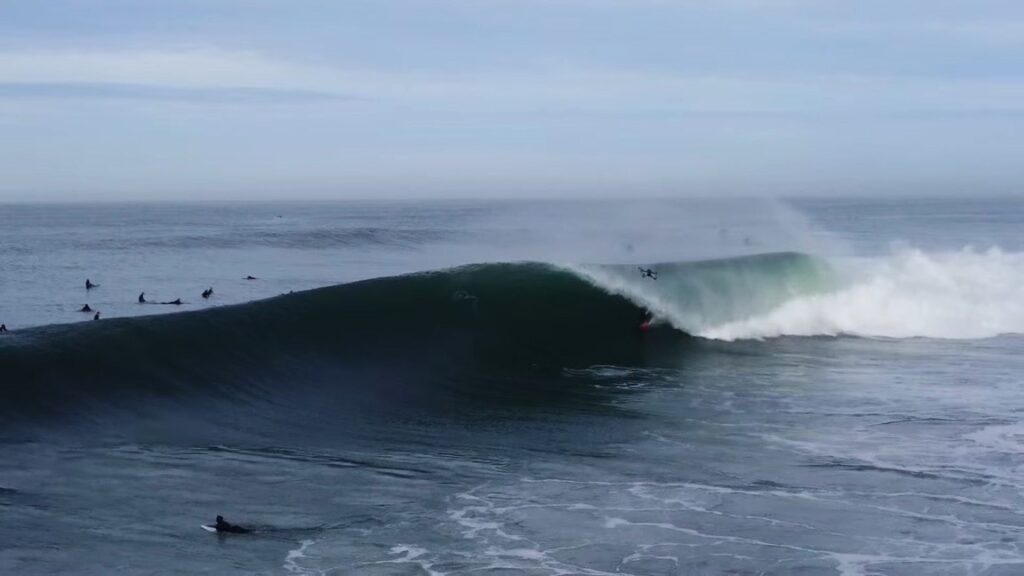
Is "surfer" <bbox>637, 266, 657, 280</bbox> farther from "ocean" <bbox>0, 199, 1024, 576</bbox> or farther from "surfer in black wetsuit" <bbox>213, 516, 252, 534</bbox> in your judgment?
"surfer in black wetsuit" <bbox>213, 516, 252, 534</bbox>

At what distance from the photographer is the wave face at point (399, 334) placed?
17.5 m

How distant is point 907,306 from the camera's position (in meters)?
28.0

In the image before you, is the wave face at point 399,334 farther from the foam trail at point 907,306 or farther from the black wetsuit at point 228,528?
the black wetsuit at point 228,528

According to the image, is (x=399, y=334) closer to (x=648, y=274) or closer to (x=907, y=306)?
(x=648, y=274)

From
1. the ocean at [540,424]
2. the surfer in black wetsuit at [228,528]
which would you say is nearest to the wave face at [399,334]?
the ocean at [540,424]

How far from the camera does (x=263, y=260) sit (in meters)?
51.1

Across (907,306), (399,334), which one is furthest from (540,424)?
(907,306)

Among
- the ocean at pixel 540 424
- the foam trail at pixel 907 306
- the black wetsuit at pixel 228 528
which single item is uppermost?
the foam trail at pixel 907 306

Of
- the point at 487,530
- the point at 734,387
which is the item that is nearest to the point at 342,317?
the point at 734,387

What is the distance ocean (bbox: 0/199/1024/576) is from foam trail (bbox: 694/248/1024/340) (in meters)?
0.08

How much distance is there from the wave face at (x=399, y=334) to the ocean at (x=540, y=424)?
68 millimetres

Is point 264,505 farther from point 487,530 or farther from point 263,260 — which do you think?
point 263,260

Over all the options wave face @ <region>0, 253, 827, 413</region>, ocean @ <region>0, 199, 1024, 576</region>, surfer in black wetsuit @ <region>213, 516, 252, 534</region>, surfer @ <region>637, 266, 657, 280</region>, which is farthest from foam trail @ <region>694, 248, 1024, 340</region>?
surfer in black wetsuit @ <region>213, 516, 252, 534</region>

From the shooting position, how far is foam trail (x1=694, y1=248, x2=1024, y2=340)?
26484 mm
